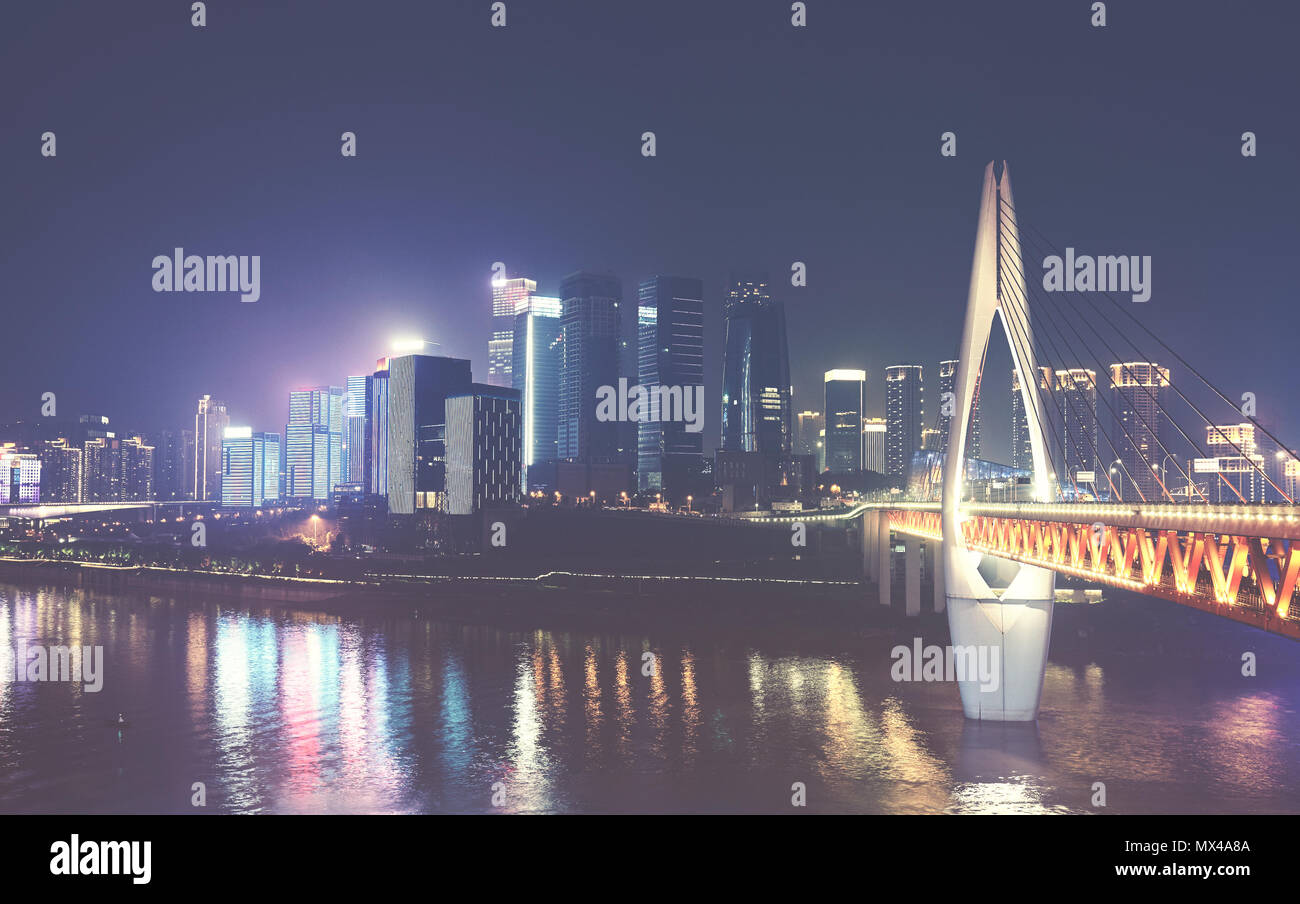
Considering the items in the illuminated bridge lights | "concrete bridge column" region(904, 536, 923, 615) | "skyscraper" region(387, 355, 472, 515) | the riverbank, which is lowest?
the riverbank

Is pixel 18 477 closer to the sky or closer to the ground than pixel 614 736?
closer to the sky

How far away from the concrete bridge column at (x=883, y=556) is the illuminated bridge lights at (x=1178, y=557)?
37031mm

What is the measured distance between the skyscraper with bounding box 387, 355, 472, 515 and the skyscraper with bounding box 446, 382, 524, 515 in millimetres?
5197

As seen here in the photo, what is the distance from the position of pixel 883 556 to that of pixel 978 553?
110 feet

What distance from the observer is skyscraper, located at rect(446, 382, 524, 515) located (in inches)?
6462

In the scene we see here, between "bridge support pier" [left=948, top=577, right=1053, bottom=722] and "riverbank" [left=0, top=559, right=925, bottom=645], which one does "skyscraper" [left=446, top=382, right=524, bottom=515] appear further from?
"bridge support pier" [left=948, top=577, right=1053, bottom=722]

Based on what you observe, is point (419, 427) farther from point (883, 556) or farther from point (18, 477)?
point (883, 556)

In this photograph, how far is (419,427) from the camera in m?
179

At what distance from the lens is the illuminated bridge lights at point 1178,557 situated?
1677cm

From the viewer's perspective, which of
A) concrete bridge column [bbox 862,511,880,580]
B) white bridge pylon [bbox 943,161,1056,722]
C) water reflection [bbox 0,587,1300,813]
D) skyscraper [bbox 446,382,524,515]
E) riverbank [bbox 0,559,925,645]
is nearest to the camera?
water reflection [bbox 0,587,1300,813]

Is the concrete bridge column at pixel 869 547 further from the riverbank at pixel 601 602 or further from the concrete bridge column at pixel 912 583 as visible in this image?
the concrete bridge column at pixel 912 583

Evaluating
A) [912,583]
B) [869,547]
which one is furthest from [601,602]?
[912,583]

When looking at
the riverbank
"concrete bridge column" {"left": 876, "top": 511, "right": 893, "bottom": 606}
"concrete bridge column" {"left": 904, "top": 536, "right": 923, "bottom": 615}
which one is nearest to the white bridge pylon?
the riverbank
